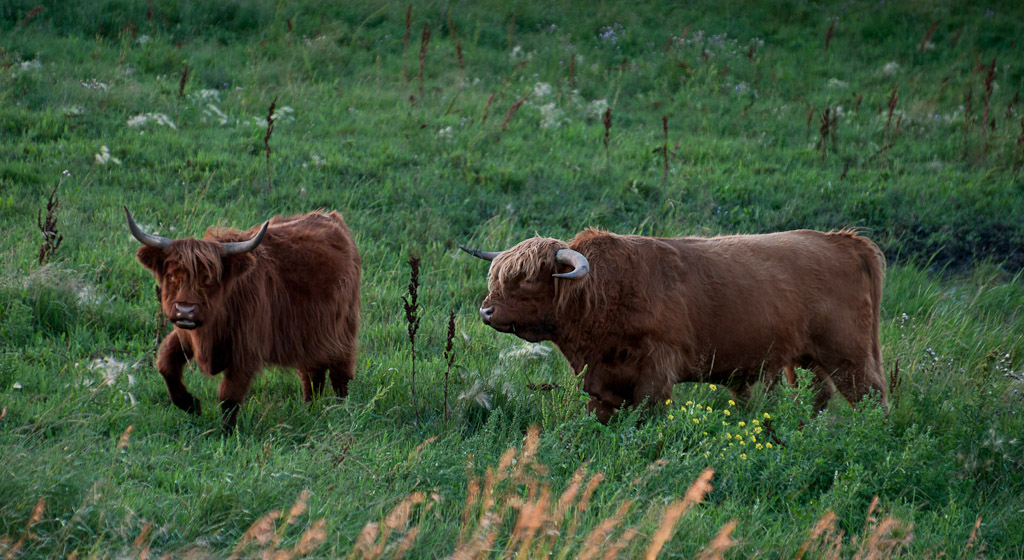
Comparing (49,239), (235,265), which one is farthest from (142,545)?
(49,239)

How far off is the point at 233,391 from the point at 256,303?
0.56m

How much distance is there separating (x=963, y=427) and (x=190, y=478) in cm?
434

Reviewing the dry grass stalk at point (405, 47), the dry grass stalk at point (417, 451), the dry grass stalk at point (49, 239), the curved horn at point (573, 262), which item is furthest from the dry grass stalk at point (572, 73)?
the dry grass stalk at point (417, 451)

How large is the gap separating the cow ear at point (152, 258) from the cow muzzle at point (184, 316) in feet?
1.46

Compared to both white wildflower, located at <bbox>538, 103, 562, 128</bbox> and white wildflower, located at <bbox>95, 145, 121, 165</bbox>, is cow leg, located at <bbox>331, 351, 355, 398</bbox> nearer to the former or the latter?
white wildflower, located at <bbox>95, 145, 121, 165</bbox>

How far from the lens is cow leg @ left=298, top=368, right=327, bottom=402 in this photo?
5883 mm

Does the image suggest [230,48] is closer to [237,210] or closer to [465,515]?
[237,210]

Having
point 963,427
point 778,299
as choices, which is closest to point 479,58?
point 778,299

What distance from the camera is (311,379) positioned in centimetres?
580

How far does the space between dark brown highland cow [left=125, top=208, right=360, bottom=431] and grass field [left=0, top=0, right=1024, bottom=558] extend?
27 centimetres

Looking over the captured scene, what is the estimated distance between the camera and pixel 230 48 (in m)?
12.6

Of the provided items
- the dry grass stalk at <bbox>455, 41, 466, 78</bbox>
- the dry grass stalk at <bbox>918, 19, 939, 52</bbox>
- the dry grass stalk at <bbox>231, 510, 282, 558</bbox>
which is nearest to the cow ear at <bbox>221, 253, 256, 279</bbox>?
the dry grass stalk at <bbox>231, 510, 282, 558</bbox>

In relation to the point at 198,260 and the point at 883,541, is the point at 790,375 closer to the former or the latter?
the point at 883,541

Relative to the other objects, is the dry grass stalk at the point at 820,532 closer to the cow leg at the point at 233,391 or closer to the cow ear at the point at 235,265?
the cow leg at the point at 233,391
